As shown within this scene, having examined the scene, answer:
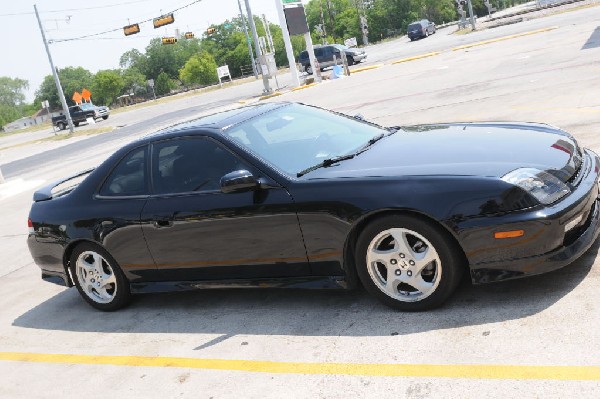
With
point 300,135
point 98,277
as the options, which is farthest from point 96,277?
point 300,135

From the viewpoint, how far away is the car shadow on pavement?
4.06 meters

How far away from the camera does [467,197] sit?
12.7 ft

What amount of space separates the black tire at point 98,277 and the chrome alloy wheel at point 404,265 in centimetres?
237

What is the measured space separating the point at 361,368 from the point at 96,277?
9.60 feet

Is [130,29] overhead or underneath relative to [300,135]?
overhead

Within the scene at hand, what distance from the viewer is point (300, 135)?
5.17m

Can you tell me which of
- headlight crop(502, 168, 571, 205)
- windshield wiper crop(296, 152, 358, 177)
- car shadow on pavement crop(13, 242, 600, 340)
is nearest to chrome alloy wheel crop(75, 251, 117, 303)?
car shadow on pavement crop(13, 242, 600, 340)

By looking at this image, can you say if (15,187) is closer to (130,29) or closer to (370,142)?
(370,142)

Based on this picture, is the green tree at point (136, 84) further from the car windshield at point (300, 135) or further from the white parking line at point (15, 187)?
the car windshield at point (300, 135)

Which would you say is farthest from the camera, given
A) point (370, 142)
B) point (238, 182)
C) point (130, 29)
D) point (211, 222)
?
point (130, 29)

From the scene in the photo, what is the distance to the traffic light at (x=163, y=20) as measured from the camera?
1810 inches

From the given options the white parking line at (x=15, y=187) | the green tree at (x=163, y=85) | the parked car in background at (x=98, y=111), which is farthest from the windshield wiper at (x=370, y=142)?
the green tree at (x=163, y=85)

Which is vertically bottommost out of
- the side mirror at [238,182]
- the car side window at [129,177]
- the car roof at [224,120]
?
the side mirror at [238,182]

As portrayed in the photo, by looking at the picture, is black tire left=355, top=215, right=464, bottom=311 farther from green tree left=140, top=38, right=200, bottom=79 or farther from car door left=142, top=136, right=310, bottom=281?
green tree left=140, top=38, right=200, bottom=79
